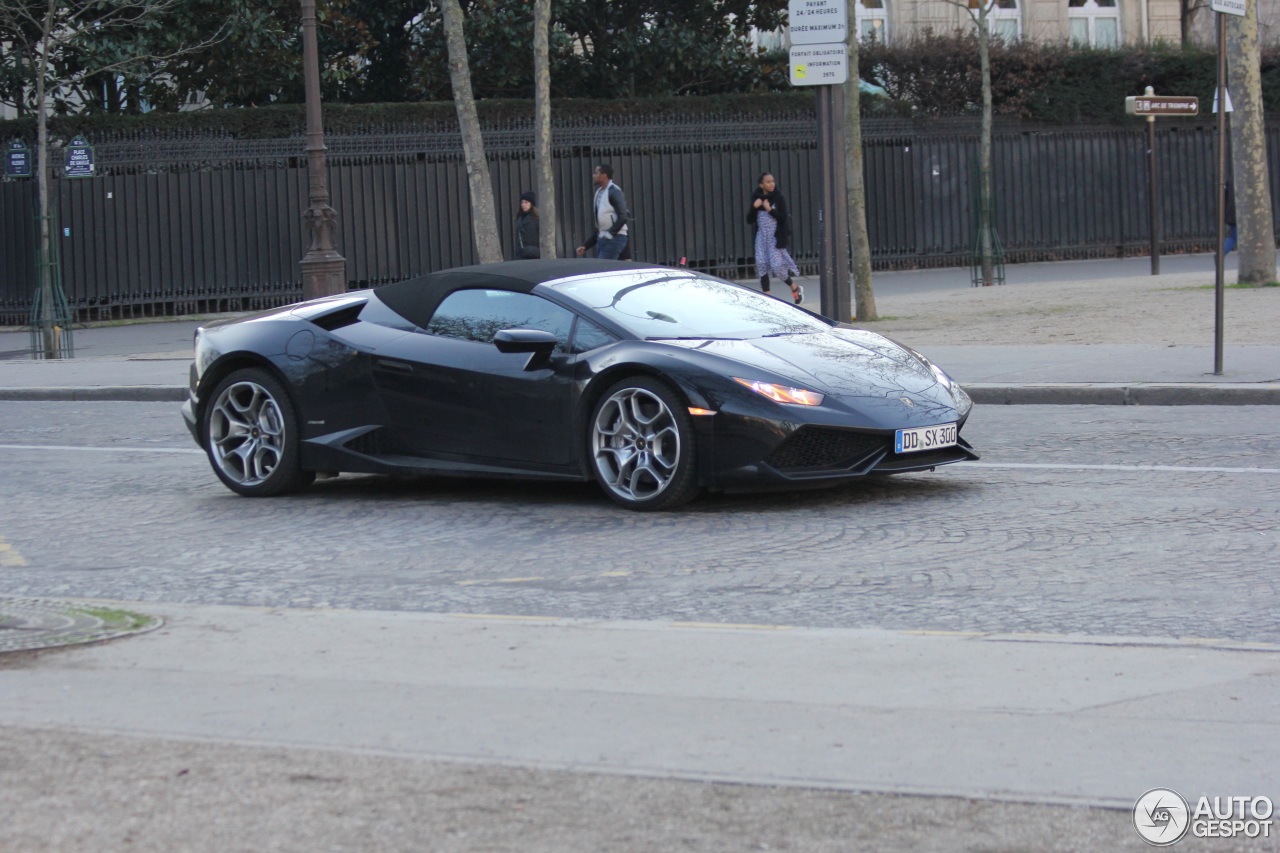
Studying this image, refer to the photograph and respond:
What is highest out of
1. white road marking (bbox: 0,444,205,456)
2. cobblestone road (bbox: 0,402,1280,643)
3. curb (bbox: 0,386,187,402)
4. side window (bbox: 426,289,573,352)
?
side window (bbox: 426,289,573,352)

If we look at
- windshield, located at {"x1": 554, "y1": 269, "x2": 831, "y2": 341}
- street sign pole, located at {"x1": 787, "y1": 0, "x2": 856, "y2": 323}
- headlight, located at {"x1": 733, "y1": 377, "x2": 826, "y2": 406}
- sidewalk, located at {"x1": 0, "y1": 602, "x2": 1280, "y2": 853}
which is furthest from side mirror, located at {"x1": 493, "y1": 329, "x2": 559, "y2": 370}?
street sign pole, located at {"x1": 787, "y1": 0, "x2": 856, "y2": 323}

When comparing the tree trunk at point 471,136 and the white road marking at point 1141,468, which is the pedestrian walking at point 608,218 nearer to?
the tree trunk at point 471,136

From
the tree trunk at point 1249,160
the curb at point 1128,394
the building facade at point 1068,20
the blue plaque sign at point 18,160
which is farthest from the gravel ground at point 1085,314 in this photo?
the building facade at point 1068,20

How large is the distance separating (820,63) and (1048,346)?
340 cm

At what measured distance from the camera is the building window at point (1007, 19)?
1567 inches

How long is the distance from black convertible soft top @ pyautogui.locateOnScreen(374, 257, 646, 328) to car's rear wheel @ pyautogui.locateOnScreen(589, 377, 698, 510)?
1025 millimetres

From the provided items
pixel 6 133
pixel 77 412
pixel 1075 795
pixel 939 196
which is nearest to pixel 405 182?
pixel 6 133

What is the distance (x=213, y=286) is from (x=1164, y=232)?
18112mm

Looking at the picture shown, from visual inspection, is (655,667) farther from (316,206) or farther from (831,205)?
(316,206)

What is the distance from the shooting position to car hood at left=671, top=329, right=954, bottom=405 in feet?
27.2

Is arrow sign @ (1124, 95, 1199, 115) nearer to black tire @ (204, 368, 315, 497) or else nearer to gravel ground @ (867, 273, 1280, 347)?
gravel ground @ (867, 273, 1280, 347)

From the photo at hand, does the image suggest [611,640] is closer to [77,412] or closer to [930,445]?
[930,445]

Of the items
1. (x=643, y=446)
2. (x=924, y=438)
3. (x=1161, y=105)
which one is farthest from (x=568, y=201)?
(x=924, y=438)

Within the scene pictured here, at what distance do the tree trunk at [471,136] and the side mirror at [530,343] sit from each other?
14.1 m
